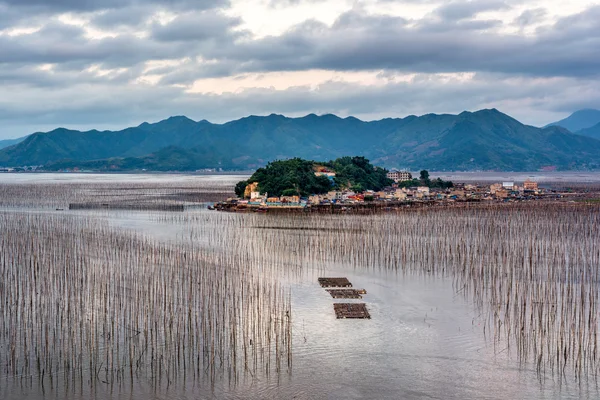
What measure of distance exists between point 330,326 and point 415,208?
34211 mm

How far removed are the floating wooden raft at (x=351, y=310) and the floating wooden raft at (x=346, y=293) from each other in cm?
99

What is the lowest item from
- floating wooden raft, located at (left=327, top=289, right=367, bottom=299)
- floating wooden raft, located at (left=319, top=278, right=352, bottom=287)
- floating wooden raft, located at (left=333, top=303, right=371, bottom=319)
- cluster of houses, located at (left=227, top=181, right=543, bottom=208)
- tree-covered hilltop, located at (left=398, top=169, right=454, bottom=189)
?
floating wooden raft, located at (left=333, top=303, right=371, bottom=319)

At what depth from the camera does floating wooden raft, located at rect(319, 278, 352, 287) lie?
21.7 meters

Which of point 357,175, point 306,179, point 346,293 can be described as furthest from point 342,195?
point 346,293

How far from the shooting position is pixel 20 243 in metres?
28.9

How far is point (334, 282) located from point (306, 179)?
3884 centimetres

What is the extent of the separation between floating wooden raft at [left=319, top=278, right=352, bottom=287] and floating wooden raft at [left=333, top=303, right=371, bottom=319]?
92.1 inches

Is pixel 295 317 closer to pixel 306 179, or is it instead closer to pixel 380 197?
pixel 306 179

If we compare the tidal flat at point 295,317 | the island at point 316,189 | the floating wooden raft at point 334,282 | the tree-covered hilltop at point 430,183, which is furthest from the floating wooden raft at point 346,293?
the tree-covered hilltop at point 430,183

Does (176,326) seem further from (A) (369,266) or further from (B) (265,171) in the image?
(B) (265,171)

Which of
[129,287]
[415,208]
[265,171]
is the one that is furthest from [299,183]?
[129,287]

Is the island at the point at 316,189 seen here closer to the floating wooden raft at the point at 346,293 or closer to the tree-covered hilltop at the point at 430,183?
the tree-covered hilltop at the point at 430,183

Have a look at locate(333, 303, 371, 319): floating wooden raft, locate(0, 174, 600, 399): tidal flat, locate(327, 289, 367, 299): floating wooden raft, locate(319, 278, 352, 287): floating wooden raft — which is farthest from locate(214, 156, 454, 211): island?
locate(333, 303, 371, 319): floating wooden raft

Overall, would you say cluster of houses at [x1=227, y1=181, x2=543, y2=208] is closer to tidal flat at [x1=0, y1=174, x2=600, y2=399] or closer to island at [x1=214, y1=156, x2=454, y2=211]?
island at [x1=214, y1=156, x2=454, y2=211]
